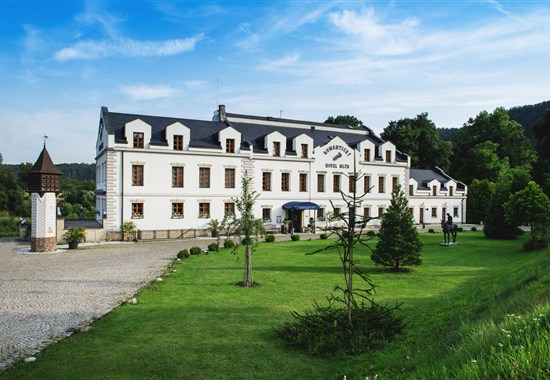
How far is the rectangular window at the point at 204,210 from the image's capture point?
3731cm

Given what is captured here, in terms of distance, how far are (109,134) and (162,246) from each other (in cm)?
1064

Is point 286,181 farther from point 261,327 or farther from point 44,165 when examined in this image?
point 261,327

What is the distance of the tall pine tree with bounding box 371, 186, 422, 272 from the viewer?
19016 millimetres

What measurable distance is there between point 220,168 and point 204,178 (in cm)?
177

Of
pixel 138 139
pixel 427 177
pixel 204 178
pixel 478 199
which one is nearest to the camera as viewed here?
pixel 138 139

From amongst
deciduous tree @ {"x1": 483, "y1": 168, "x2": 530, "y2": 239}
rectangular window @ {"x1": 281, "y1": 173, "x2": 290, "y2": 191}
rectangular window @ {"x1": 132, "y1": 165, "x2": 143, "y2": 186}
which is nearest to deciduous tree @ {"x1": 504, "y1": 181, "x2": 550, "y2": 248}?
deciduous tree @ {"x1": 483, "y1": 168, "x2": 530, "y2": 239}

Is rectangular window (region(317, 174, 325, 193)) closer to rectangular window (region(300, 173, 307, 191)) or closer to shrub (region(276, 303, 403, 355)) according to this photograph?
rectangular window (region(300, 173, 307, 191))

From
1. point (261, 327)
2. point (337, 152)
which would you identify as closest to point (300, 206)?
point (337, 152)

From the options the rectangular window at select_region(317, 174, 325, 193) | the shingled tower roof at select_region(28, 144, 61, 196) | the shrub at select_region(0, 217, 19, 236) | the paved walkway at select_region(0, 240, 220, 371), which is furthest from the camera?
the rectangular window at select_region(317, 174, 325, 193)

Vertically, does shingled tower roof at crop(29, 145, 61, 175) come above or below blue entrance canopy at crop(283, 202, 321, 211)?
above

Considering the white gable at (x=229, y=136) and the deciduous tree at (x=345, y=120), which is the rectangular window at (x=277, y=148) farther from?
the deciduous tree at (x=345, y=120)

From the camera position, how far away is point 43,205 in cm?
2742

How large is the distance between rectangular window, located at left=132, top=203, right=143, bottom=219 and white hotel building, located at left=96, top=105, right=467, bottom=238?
0.08 meters

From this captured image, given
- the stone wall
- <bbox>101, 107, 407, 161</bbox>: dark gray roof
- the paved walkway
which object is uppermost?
<bbox>101, 107, 407, 161</bbox>: dark gray roof
